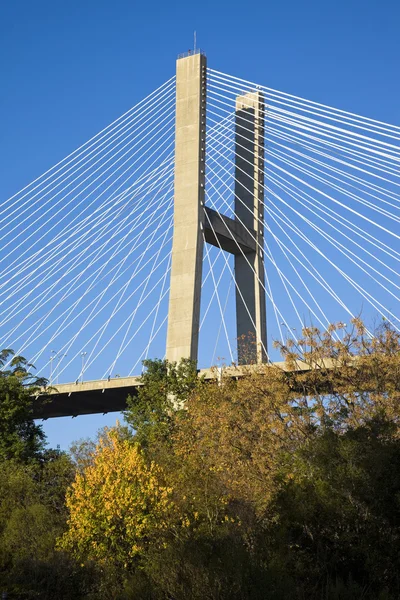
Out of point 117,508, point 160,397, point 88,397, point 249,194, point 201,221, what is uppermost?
point 249,194

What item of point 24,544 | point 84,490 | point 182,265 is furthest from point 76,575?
point 182,265

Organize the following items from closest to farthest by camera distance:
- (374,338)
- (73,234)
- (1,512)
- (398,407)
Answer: (398,407) → (374,338) → (1,512) → (73,234)

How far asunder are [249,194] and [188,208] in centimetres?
409

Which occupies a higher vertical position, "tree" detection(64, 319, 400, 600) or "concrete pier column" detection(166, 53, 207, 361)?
A: "concrete pier column" detection(166, 53, 207, 361)

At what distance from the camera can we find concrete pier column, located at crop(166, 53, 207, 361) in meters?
38.3

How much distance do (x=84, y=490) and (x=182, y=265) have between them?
1489 centimetres

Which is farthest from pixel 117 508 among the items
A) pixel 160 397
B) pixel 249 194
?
pixel 249 194

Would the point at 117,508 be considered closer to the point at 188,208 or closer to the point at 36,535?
the point at 36,535

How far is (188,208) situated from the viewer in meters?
39.4

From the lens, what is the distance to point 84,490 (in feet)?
84.0

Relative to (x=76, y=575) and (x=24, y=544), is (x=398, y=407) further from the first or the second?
(x=24, y=544)

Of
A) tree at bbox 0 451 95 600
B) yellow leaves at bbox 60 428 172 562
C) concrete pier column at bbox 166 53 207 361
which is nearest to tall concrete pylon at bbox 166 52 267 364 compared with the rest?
concrete pier column at bbox 166 53 207 361

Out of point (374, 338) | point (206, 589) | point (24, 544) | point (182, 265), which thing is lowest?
point (206, 589)

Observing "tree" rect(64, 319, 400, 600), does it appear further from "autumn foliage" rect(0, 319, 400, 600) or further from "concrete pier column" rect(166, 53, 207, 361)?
"concrete pier column" rect(166, 53, 207, 361)
